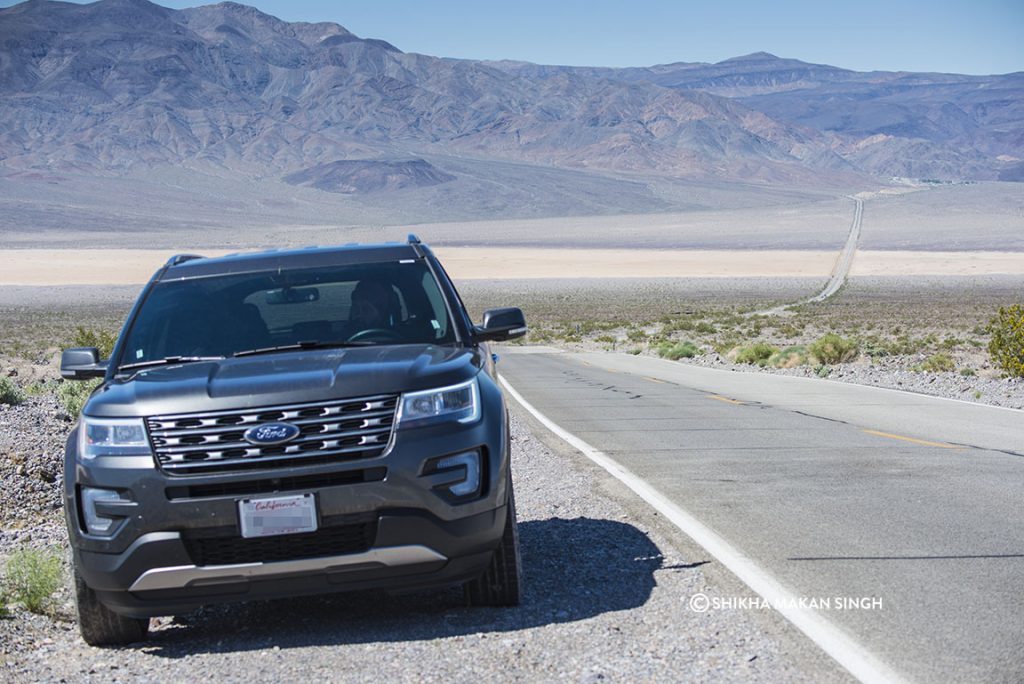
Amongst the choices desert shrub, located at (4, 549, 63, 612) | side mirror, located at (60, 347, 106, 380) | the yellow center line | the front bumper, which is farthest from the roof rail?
the yellow center line

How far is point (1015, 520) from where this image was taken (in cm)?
792

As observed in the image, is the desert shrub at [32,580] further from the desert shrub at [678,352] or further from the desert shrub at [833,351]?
the desert shrub at [678,352]

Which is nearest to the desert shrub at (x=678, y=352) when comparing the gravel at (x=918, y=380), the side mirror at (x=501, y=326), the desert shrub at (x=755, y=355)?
the desert shrub at (x=755, y=355)

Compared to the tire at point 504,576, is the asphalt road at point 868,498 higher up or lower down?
lower down

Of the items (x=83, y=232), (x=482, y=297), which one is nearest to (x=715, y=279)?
(x=482, y=297)

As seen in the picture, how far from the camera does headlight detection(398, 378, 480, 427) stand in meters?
5.57

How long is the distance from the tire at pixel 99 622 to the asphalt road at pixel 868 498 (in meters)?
3.16

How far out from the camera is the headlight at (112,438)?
552cm

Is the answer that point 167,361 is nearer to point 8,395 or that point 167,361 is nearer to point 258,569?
point 258,569

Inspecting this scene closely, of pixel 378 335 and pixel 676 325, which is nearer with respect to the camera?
pixel 378 335

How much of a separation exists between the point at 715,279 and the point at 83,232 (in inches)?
4313

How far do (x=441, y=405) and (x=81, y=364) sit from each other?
2242mm

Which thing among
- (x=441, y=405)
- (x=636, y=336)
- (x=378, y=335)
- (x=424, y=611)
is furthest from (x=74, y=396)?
(x=636, y=336)

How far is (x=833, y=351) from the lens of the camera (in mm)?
29875
